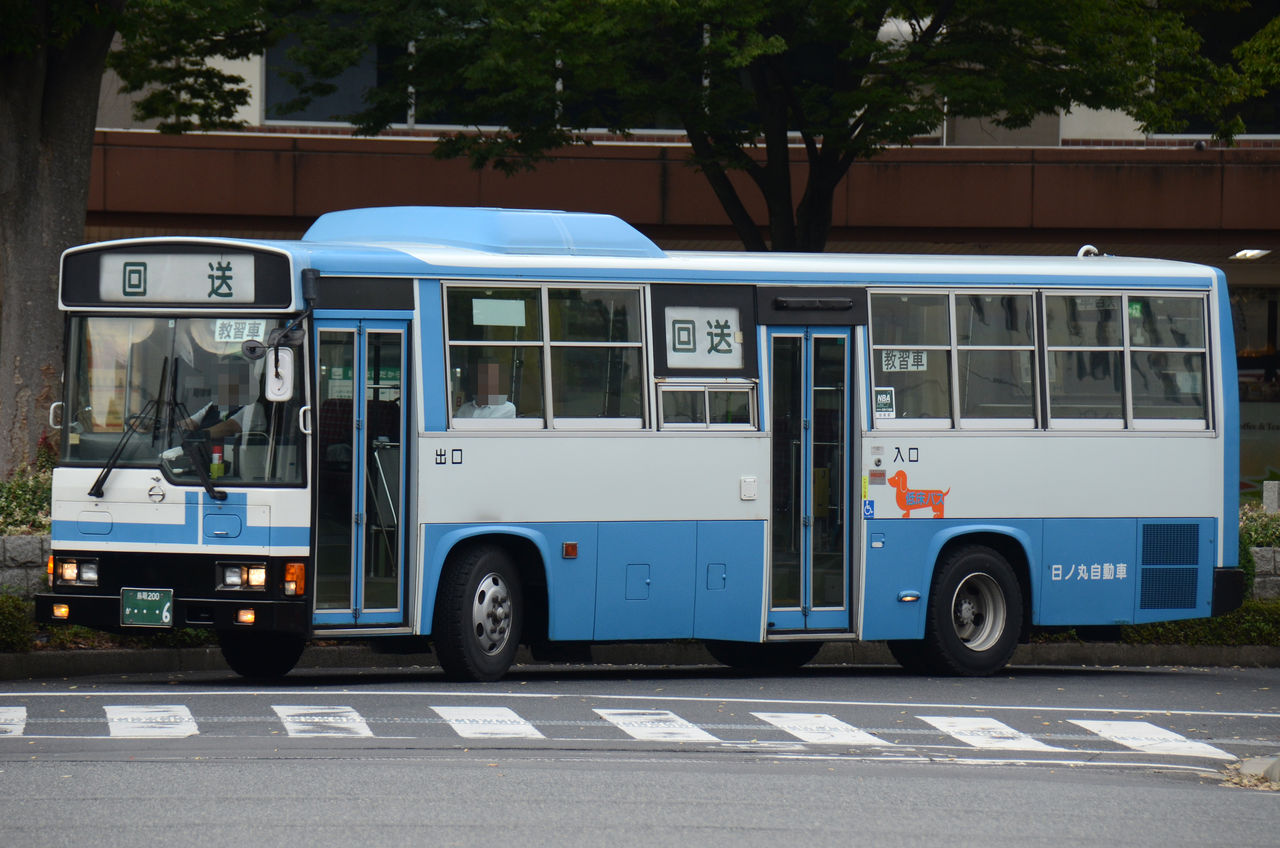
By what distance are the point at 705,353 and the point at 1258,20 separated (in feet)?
57.0

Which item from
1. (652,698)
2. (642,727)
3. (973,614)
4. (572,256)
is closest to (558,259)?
(572,256)

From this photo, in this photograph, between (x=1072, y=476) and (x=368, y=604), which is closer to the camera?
(x=368, y=604)

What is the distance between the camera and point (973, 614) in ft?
48.5

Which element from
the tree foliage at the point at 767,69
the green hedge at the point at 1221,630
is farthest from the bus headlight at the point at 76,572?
the green hedge at the point at 1221,630

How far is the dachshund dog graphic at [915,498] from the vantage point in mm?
14180

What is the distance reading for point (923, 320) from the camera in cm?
1438

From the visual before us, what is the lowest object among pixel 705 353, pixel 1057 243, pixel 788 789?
pixel 788 789

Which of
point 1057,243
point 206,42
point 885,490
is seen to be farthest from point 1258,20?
point 885,490

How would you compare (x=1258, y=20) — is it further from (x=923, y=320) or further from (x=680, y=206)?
(x=923, y=320)

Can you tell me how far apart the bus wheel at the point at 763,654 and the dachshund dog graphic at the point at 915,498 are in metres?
1.65

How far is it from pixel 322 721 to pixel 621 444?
3.34 m

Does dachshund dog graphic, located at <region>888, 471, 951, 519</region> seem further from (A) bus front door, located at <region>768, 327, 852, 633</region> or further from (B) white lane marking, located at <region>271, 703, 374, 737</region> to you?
(B) white lane marking, located at <region>271, 703, 374, 737</region>

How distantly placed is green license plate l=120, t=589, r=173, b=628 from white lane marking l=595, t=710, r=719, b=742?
8.94 feet

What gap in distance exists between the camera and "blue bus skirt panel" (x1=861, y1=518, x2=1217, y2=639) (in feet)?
46.6
